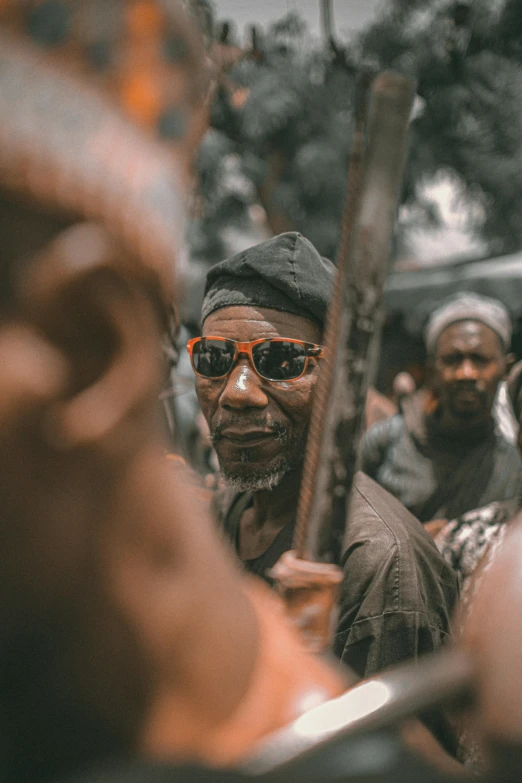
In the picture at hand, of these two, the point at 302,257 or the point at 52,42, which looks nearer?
the point at 52,42

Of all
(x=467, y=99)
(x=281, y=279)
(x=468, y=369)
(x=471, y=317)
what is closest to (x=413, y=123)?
(x=467, y=99)

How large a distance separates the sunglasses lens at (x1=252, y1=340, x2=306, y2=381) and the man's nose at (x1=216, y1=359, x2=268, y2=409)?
0.13 ft

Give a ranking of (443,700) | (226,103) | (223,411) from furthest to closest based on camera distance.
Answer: (226,103) → (223,411) → (443,700)

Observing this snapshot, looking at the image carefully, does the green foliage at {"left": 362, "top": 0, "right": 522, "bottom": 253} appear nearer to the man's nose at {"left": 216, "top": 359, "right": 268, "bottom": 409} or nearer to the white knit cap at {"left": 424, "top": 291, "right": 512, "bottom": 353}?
the white knit cap at {"left": 424, "top": 291, "right": 512, "bottom": 353}

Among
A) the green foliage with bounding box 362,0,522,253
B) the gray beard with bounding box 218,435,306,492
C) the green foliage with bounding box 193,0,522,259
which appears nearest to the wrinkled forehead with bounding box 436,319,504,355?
the gray beard with bounding box 218,435,306,492

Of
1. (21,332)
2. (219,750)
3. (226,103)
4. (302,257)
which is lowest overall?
(219,750)

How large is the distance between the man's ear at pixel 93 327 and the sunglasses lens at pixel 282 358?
1.21m

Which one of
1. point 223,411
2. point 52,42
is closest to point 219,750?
point 52,42

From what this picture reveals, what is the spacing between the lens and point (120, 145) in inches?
29.8

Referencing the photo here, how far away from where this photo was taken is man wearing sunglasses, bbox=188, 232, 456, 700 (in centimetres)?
175

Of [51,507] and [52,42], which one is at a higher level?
[52,42]

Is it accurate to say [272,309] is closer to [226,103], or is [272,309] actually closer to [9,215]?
[9,215]

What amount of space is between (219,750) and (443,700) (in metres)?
0.26

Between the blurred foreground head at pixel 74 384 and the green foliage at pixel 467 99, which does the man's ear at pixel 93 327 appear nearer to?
the blurred foreground head at pixel 74 384
